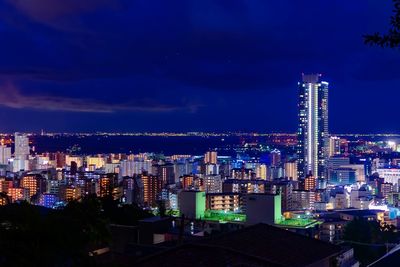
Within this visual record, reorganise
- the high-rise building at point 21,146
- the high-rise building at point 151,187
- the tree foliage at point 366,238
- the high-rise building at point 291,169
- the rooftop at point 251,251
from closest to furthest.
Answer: the rooftop at point 251,251 → the tree foliage at point 366,238 → the high-rise building at point 151,187 → the high-rise building at point 291,169 → the high-rise building at point 21,146

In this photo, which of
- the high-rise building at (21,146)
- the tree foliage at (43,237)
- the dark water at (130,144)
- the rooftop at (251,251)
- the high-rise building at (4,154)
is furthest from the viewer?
the dark water at (130,144)

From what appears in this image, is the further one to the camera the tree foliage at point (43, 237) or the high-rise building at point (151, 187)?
the high-rise building at point (151, 187)

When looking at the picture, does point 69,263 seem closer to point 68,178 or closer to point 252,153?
point 68,178

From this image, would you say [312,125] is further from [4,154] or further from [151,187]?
[151,187]

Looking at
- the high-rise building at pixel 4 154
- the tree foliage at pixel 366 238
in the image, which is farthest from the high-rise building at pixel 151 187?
the high-rise building at pixel 4 154

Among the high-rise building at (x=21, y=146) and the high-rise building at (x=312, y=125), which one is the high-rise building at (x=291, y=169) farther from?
the high-rise building at (x=21, y=146)

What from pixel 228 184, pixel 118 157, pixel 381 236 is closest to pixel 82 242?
pixel 381 236
